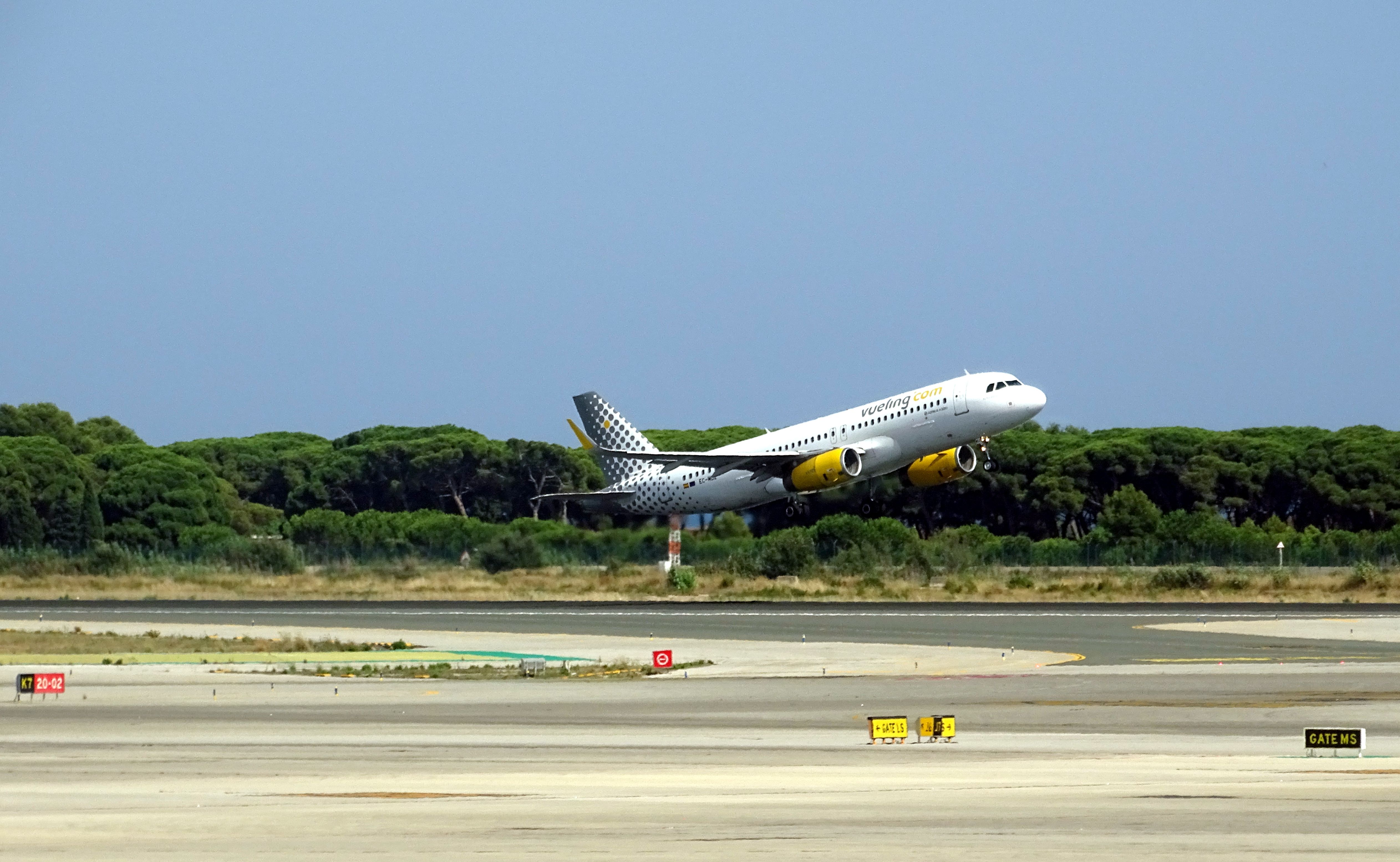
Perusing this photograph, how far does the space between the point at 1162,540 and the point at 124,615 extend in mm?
47746

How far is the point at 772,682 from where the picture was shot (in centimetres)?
3244

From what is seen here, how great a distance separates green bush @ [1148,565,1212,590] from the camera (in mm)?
65375

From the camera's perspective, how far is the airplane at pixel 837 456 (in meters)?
59.4

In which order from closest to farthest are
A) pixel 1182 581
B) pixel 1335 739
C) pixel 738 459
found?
pixel 1335 739
pixel 1182 581
pixel 738 459

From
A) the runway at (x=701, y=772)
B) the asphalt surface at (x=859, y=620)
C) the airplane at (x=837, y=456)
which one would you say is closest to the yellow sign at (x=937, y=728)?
the runway at (x=701, y=772)

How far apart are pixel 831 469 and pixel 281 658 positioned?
28261 millimetres

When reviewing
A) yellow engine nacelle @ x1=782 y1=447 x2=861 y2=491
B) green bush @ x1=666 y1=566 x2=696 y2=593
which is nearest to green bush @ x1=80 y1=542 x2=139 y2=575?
green bush @ x1=666 y1=566 x2=696 y2=593

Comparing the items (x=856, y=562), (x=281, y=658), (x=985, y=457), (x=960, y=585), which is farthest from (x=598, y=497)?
(x=281, y=658)

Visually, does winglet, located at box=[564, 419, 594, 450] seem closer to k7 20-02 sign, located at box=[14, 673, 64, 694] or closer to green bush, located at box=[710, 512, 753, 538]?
green bush, located at box=[710, 512, 753, 538]

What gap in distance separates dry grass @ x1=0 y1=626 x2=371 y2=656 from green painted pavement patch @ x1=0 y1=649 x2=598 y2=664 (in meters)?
0.66

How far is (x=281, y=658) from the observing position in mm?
38375

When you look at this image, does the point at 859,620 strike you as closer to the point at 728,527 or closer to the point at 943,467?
the point at 943,467

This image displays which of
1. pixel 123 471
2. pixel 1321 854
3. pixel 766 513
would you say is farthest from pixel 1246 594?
pixel 123 471

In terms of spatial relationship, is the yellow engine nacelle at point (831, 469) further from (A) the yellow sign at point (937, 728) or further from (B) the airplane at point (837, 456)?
(A) the yellow sign at point (937, 728)
